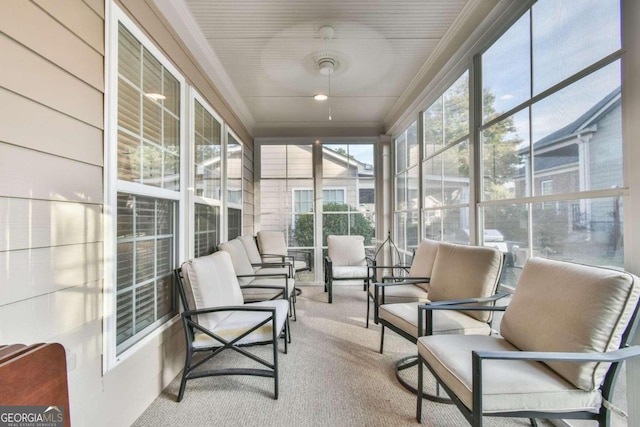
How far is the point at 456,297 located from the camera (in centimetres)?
207

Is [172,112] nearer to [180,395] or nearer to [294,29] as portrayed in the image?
[294,29]

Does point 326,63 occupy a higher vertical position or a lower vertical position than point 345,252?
higher

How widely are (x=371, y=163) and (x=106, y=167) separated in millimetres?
4268

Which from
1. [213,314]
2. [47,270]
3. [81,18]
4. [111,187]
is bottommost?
[213,314]

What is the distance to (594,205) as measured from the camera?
140 cm

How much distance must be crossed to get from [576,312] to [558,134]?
961 millimetres

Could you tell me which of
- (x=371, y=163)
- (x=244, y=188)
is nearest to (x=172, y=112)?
(x=244, y=188)

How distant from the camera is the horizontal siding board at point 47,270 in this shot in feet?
3.38

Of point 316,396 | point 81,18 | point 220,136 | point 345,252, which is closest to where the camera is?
point 81,18

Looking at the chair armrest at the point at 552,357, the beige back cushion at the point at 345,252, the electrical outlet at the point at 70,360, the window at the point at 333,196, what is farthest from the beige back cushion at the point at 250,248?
the chair armrest at the point at 552,357

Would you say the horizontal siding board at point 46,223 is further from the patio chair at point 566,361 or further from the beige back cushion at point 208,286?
→ the patio chair at point 566,361

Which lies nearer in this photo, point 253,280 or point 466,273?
point 466,273

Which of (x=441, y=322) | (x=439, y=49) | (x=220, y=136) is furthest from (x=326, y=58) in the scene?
(x=441, y=322)

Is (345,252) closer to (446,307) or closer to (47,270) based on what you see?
(446,307)
